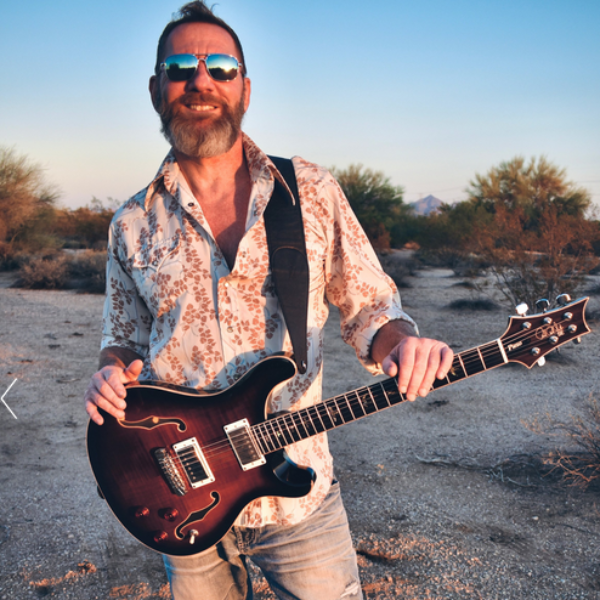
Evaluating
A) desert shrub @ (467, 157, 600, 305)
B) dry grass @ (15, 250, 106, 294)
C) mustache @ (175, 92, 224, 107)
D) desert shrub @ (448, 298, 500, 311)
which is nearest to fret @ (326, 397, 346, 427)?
mustache @ (175, 92, 224, 107)

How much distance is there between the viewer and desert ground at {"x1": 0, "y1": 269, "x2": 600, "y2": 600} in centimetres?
308

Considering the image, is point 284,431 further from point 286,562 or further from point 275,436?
point 286,562

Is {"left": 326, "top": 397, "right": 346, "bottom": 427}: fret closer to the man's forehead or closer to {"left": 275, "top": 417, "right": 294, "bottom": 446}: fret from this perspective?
{"left": 275, "top": 417, "right": 294, "bottom": 446}: fret

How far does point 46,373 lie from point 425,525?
551cm

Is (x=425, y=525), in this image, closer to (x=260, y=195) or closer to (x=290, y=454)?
(x=290, y=454)

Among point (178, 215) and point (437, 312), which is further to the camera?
point (437, 312)

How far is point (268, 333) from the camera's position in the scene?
5.49ft

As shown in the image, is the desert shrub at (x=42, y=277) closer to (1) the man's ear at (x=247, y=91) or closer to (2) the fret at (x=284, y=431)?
(1) the man's ear at (x=247, y=91)

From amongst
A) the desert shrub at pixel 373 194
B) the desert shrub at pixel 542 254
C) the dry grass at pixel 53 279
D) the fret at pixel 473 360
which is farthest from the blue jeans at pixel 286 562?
the desert shrub at pixel 373 194

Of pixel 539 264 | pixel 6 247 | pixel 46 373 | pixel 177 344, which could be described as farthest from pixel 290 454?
pixel 6 247

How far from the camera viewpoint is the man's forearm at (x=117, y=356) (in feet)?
5.96

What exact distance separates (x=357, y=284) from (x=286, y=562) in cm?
90

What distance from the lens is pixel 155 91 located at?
201 cm

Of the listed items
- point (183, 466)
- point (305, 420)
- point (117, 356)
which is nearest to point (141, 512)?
point (183, 466)
